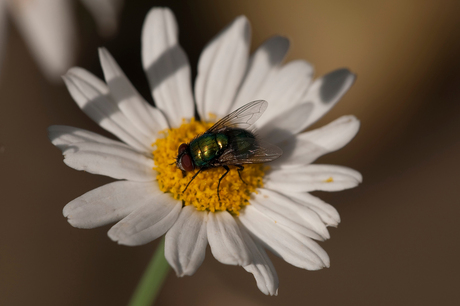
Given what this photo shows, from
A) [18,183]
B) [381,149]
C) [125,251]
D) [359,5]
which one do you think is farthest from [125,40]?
[381,149]

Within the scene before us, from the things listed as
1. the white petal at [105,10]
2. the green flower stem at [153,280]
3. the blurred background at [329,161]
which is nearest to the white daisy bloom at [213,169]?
the green flower stem at [153,280]

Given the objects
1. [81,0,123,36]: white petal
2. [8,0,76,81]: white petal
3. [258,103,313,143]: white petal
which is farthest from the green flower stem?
[81,0,123,36]: white petal

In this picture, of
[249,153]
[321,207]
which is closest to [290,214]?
[321,207]

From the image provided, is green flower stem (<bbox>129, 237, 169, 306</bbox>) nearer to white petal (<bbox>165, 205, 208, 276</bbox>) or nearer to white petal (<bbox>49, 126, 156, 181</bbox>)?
white petal (<bbox>165, 205, 208, 276</bbox>)

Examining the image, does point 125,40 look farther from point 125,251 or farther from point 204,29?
point 125,251

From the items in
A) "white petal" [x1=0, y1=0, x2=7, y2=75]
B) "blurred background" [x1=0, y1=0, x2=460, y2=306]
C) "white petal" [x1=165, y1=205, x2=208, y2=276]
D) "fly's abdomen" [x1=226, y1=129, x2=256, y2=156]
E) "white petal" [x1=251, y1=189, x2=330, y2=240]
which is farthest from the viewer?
"blurred background" [x1=0, y1=0, x2=460, y2=306]

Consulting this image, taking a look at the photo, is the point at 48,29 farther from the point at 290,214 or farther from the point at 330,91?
the point at 290,214

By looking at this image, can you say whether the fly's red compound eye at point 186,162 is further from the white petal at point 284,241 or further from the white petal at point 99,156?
the white petal at point 284,241
